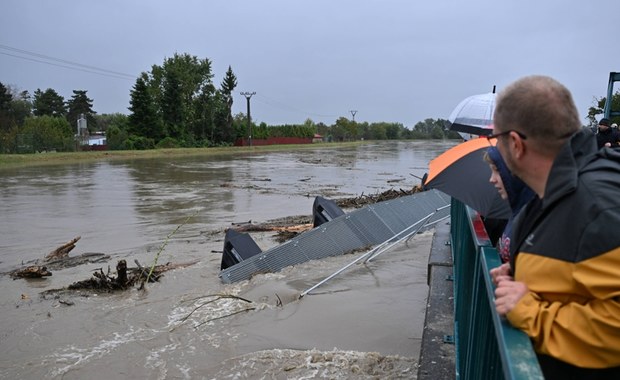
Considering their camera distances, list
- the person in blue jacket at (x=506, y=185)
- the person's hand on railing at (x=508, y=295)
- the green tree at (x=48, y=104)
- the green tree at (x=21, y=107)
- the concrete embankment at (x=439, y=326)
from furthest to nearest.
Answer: the green tree at (x=48, y=104)
the green tree at (x=21, y=107)
the concrete embankment at (x=439, y=326)
the person in blue jacket at (x=506, y=185)
the person's hand on railing at (x=508, y=295)

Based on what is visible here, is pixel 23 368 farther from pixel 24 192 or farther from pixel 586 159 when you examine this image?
pixel 24 192

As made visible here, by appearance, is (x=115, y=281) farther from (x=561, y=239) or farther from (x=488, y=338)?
(x=561, y=239)

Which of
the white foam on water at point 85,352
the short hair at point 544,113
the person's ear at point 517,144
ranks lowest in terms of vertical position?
the white foam on water at point 85,352

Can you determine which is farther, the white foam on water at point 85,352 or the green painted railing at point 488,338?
the white foam on water at point 85,352

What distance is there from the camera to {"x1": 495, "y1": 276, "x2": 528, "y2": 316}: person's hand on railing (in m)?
1.53

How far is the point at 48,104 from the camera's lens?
97.5 m

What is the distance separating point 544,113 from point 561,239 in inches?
16.1

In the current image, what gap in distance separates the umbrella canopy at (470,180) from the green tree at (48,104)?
10452cm

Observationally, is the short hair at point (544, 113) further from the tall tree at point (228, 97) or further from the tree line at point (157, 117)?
the tall tree at point (228, 97)

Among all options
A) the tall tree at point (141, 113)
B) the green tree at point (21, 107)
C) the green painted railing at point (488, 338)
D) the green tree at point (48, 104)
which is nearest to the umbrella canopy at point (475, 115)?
the green painted railing at point (488, 338)

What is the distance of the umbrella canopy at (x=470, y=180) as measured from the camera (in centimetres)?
334

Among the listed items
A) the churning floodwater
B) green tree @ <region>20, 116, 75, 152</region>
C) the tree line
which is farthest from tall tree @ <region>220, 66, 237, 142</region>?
the churning floodwater

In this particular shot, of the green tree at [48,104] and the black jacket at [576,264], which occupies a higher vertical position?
the green tree at [48,104]

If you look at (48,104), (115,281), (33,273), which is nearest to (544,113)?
(115,281)
